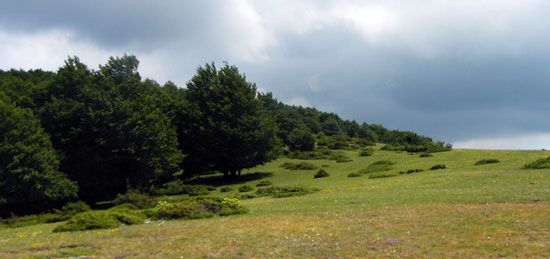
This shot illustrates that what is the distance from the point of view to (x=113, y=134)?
4609 cm

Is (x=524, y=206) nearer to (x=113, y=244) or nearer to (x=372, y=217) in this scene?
(x=372, y=217)

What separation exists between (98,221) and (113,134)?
28323 millimetres

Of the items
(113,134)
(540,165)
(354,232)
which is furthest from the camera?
(113,134)

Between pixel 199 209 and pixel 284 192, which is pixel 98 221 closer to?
pixel 199 209

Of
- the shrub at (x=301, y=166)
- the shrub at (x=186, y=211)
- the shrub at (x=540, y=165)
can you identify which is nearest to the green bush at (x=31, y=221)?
the shrub at (x=186, y=211)

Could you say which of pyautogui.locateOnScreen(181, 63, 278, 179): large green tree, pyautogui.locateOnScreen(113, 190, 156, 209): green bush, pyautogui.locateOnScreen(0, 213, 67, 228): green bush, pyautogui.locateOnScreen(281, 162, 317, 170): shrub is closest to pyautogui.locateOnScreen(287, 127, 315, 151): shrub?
pyautogui.locateOnScreen(281, 162, 317, 170): shrub

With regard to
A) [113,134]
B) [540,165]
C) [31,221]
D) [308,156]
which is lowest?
[31,221]

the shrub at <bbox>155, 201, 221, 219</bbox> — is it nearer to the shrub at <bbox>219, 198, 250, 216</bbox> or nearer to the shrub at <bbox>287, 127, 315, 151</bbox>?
the shrub at <bbox>219, 198, 250, 216</bbox>

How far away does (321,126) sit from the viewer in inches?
5413

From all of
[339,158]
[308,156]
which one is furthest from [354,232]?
[308,156]

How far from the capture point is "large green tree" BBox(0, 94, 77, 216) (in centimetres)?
3578

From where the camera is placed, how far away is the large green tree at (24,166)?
3578 cm

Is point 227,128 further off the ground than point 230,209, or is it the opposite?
point 227,128

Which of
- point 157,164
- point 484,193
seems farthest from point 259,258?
point 157,164
